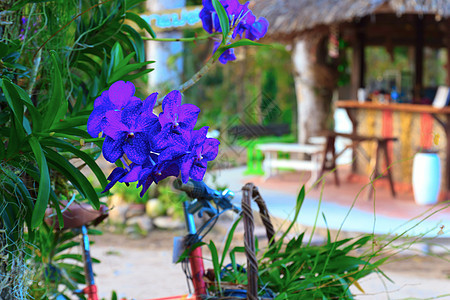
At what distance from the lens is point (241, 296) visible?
132 centimetres

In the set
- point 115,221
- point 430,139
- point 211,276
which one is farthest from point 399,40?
point 211,276

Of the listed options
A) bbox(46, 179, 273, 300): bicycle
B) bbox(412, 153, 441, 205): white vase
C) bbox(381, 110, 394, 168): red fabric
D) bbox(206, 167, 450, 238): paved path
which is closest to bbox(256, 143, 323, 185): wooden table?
bbox(206, 167, 450, 238): paved path

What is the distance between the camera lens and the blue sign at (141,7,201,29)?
718cm

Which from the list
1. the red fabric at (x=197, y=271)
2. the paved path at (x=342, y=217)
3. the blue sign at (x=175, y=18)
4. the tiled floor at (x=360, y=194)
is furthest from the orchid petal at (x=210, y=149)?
the blue sign at (x=175, y=18)

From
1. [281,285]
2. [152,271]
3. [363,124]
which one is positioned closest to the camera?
[281,285]

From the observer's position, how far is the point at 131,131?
88cm

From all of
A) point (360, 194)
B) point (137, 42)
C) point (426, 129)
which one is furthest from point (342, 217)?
point (137, 42)

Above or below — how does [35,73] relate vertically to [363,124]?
above

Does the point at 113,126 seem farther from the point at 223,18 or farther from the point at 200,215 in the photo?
the point at 200,215

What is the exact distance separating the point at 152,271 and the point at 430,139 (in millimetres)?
3627

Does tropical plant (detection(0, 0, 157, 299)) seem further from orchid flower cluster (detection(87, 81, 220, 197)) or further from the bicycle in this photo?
the bicycle

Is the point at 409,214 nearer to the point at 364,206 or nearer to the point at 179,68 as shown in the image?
the point at 364,206

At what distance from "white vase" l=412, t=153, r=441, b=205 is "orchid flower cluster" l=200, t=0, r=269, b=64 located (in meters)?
5.03

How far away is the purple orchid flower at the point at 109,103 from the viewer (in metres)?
0.88
